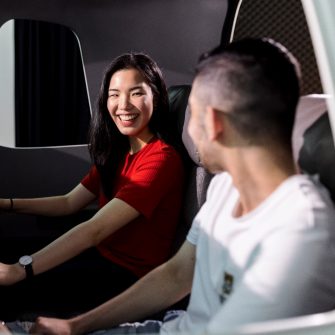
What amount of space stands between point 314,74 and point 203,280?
1941 millimetres

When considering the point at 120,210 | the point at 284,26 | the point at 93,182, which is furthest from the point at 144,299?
the point at 284,26

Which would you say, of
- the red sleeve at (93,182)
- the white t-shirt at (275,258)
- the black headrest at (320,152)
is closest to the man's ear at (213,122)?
the white t-shirt at (275,258)

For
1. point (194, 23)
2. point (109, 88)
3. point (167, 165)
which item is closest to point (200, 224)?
point (167, 165)

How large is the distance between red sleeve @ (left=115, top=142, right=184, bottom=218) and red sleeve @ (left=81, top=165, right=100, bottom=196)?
0.31m

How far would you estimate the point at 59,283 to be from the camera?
1.77 meters

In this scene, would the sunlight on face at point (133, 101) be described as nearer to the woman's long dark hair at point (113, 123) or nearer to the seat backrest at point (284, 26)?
the woman's long dark hair at point (113, 123)

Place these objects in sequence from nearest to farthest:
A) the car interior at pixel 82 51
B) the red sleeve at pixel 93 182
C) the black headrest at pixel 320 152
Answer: the black headrest at pixel 320 152, the red sleeve at pixel 93 182, the car interior at pixel 82 51

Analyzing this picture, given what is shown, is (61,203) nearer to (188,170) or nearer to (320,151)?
(188,170)

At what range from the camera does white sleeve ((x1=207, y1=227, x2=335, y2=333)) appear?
820 millimetres

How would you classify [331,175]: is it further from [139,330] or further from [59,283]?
[59,283]

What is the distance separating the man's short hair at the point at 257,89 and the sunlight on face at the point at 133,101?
70cm

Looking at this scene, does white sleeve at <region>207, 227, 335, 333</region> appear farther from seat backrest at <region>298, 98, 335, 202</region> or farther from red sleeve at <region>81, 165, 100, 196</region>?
red sleeve at <region>81, 165, 100, 196</region>

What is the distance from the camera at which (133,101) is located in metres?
1.58

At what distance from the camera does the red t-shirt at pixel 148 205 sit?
4.99 feet
